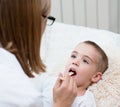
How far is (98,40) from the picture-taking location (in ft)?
6.45

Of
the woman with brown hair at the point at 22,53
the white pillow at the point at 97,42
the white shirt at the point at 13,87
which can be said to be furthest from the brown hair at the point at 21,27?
the white pillow at the point at 97,42

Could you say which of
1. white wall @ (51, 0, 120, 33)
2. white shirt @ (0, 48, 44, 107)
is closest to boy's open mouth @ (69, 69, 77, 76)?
white shirt @ (0, 48, 44, 107)

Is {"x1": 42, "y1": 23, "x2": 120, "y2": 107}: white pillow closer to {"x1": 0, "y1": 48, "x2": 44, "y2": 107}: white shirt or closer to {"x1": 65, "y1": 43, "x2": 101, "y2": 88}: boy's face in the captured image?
{"x1": 65, "y1": 43, "x2": 101, "y2": 88}: boy's face

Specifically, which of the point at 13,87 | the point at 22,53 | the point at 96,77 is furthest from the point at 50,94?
the point at 13,87

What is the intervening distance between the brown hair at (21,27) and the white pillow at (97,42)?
0.51 metres

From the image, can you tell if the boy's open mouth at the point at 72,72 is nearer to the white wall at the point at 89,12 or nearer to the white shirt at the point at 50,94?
the white shirt at the point at 50,94

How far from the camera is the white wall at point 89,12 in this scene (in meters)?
2.32

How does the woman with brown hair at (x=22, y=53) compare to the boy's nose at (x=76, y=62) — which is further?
the boy's nose at (x=76, y=62)

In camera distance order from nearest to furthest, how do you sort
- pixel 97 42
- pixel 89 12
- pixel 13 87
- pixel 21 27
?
pixel 13 87 → pixel 21 27 → pixel 97 42 → pixel 89 12

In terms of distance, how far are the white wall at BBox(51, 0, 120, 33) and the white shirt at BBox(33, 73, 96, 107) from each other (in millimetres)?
743

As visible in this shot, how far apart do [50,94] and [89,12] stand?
97cm

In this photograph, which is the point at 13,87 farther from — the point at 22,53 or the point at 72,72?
the point at 72,72

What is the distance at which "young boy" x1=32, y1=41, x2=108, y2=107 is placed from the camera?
5.15ft

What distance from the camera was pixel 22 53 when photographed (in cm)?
115
